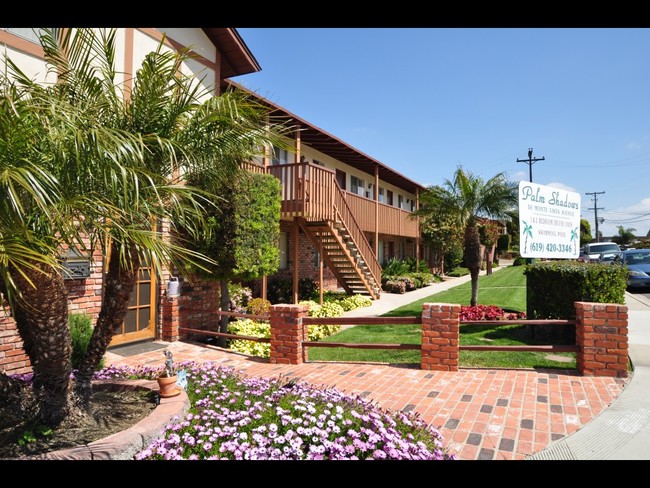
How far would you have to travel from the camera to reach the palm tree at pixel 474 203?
10789 mm

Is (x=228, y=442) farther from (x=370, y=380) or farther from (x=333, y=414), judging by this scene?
(x=370, y=380)

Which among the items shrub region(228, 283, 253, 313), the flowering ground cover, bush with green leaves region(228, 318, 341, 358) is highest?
shrub region(228, 283, 253, 313)

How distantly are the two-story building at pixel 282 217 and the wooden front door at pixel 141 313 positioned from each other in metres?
0.02

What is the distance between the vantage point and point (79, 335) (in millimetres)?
5715

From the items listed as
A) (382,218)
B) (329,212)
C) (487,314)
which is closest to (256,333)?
(329,212)

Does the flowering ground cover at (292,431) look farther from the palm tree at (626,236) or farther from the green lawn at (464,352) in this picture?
the palm tree at (626,236)

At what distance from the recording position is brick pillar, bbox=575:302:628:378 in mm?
5074

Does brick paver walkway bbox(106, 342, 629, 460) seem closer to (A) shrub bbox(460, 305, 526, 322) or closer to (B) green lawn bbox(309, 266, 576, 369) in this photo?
(B) green lawn bbox(309, 266, 576, 369)

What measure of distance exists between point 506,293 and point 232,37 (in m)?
12.5

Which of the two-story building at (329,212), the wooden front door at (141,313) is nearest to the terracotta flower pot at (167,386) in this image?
the wooden front door at (141,313)

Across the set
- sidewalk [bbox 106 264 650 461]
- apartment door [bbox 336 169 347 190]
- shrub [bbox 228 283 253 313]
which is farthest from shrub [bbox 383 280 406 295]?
sidewalk [bbox 106 264 650 461]

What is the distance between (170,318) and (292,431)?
5578 millimetres

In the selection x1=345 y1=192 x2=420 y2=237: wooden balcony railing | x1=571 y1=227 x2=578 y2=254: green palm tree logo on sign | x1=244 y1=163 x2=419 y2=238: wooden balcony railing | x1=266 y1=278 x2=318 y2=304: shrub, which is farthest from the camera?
x1=345 y1=192 x2=420 y2=237: wooden balcony railing
